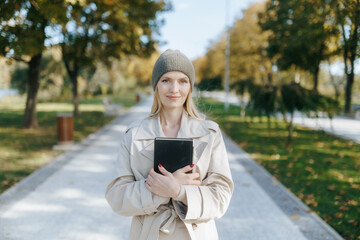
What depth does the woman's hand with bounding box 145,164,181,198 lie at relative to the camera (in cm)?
166

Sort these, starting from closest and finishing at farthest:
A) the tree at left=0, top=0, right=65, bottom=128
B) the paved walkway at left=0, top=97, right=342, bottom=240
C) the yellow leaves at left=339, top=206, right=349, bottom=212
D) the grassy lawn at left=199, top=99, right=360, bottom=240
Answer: the paved walkway at left=0, top=97, right=342, bottom=240
the grassy lawn at left=199, top=99, right=360, bottom=240
the yellow leaves at left=339, top=206, right=349, bottom=212
the tree at left=0, top=0, right=65, bottom=128

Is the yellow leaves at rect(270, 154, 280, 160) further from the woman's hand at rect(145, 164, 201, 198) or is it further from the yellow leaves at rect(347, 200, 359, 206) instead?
the woman's hand at rect(145, 164, 201, 198)

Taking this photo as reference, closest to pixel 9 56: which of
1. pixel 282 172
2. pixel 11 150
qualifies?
pixel 11 150

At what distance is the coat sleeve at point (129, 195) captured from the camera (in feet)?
5.61

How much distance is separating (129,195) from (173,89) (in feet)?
2.06

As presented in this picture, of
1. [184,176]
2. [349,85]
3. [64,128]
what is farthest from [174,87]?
[349,85]

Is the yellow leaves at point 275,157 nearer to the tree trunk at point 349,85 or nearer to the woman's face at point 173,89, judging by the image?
the tree trunk at point 349,85

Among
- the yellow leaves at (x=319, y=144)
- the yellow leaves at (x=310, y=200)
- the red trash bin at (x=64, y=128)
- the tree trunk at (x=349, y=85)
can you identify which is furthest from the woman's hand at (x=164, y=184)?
the yellow leaves at (x=319, y=144)

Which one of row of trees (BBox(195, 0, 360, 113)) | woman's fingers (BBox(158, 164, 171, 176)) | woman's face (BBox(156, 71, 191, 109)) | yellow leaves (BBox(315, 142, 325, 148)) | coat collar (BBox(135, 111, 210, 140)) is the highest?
row of trees (BBox(195, 0, 360, 113))

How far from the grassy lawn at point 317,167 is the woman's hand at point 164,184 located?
799 millimetres

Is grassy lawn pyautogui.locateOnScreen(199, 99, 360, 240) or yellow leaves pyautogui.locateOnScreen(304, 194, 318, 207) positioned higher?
grassy lawn pyautogui.locateOnScreen(199, 99, 360, 240)

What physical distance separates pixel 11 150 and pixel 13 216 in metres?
5.02

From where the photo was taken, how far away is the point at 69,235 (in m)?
4.01

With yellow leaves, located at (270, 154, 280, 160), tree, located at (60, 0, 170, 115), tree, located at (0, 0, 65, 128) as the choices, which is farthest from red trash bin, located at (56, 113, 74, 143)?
yellow leaves, located at (270, 154, 280, 160)
